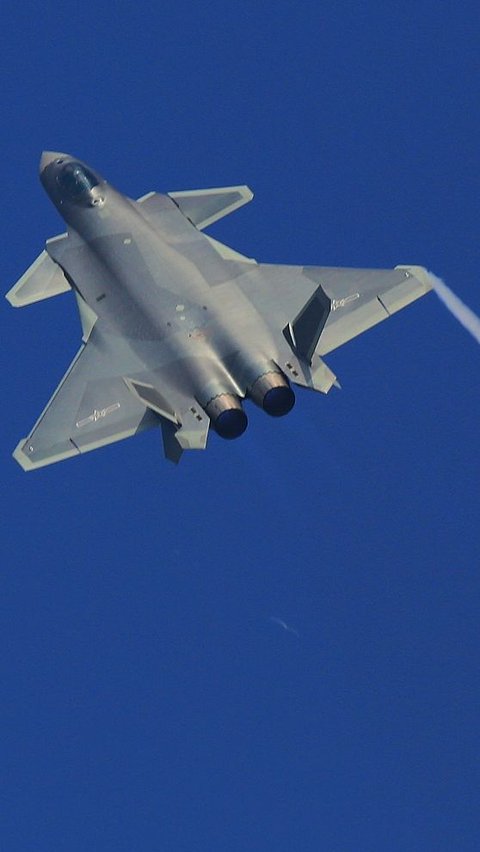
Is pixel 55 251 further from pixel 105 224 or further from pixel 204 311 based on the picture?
pixel 204 311

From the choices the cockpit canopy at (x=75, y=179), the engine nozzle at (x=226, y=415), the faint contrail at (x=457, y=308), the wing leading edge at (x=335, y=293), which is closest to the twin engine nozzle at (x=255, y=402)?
the engine nozzle at (x=226, y=415)

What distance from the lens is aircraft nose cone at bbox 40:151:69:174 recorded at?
70.1 m

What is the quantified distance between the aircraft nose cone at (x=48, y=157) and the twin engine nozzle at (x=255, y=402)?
39.4 ft

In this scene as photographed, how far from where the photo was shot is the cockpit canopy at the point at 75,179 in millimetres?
68500

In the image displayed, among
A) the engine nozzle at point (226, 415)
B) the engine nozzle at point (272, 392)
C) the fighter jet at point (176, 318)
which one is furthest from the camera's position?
the fighter jet at point (176, 318)

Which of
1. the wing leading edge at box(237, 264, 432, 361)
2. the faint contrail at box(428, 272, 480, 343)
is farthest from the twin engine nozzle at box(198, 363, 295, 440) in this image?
the faint contrail at box(428, 272, 480, 343)

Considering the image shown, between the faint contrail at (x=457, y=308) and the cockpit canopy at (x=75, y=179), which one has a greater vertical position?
the cockpit canopy at (x=75, y=179)

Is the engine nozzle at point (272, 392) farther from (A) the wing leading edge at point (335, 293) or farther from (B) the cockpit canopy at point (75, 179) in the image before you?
(B) the cockpit canopy at point (75, 179)

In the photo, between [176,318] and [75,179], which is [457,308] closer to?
[176,318]

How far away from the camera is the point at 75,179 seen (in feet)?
226

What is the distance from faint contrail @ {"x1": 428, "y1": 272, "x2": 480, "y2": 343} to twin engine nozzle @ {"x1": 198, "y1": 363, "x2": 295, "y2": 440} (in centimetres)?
639

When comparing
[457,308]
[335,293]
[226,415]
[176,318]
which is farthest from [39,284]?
[457,308]

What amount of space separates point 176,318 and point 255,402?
3577 mm

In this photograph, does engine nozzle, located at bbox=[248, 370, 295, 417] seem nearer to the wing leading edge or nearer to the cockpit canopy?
the wing leading edge
